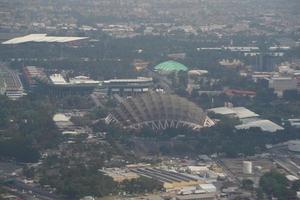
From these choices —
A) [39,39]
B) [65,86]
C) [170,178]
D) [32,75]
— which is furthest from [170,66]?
[170,178]

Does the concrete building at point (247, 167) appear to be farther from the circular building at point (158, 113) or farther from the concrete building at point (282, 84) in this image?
the concrete building at point (282, 84)

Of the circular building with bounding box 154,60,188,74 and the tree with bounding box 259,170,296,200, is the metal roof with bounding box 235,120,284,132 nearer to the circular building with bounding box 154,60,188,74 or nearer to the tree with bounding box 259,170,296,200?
the tree with bounding box 259,170,296,200

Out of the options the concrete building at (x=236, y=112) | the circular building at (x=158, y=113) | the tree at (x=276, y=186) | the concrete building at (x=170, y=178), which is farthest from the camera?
the concrete building at (x=236, y=112)

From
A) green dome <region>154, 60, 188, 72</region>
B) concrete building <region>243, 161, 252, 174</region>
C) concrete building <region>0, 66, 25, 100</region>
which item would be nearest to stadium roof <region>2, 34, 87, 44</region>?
green dome <region>154, 60, 188, 72</region>

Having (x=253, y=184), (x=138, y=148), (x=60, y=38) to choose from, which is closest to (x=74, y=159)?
(x=138, y=148)

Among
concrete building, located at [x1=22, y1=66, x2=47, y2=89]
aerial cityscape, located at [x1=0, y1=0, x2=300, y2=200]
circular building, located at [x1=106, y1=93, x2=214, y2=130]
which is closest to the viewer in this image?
aerial cityscape, located at [x1=0, y1=0, x2=300, y2=200]

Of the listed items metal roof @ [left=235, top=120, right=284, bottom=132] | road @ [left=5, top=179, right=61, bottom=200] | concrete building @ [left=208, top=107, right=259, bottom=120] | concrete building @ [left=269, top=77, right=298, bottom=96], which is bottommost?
concrete building @ [left=269, top=77, right=298, bottom=96]

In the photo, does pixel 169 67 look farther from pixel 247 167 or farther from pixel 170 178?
pixel 170 178

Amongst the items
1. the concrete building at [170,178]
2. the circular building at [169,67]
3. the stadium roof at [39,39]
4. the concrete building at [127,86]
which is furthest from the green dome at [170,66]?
the concrete building at [170,178]
